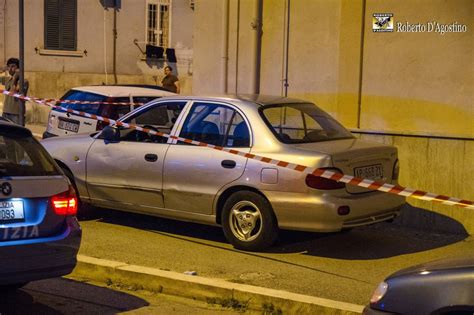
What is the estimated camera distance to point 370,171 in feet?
27.1

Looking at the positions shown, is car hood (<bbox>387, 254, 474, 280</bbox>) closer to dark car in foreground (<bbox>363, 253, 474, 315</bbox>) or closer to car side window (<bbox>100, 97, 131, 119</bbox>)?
dark car in foreground (<bbox>363, 253, 474, 315</bbox>)

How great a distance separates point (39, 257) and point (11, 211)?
15.3 inches

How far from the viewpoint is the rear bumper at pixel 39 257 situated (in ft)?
18.1

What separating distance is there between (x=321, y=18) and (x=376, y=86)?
1.35m

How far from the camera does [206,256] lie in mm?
8141

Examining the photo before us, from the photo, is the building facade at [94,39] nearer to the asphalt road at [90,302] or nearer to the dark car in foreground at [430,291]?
the asphalt road at [90,302]

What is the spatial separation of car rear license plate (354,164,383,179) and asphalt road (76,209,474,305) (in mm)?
850

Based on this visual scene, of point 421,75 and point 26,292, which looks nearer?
point 26,292

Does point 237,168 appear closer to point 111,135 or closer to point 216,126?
point 216,126

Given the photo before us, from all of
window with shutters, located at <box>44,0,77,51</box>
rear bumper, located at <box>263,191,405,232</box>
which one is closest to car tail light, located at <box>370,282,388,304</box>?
rear bumper, located at <box>263,191,405,232</box>

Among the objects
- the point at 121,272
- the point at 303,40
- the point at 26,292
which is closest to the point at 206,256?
the point at 121,272

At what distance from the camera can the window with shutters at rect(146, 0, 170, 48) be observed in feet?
68.7

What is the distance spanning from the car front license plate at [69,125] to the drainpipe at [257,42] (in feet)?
10.2

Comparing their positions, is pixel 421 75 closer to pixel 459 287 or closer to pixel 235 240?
pixel 235 240
